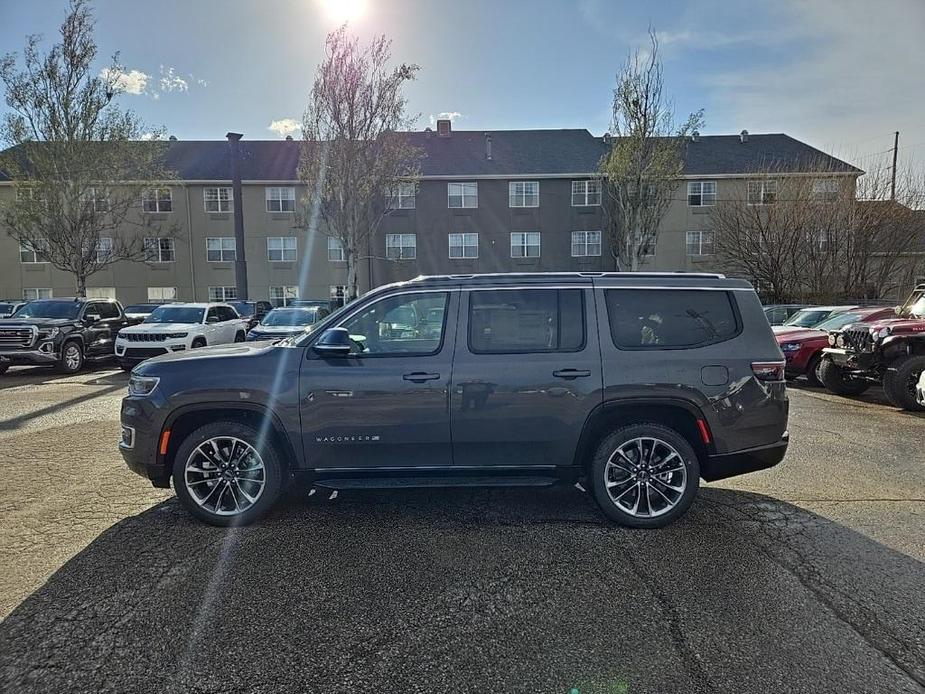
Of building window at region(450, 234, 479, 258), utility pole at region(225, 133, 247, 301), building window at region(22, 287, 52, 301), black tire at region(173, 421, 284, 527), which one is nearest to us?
black tire at region(173, 421, 284, 527)

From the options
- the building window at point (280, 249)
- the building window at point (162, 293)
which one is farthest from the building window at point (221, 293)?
the building window at point (280, 249)

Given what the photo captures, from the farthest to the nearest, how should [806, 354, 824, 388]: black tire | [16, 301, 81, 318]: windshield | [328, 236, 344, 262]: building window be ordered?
1. [328, 236, 344, 262]: building window
2. [16, 301, 81, 318]: windshield
3. [806, 354, 824, 388]: black tire

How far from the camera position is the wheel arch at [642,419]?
406 centimetres

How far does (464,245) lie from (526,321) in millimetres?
29600

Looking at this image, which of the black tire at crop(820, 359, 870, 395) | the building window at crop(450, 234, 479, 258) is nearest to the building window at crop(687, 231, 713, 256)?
the building window at crop(450, 234, 479, 258)

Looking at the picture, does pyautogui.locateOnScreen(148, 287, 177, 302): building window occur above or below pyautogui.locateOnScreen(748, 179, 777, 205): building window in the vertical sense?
below

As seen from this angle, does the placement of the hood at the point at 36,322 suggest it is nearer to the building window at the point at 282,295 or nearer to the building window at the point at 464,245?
the building window at the point at 282,295

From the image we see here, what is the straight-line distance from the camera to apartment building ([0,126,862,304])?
3266 centimetres

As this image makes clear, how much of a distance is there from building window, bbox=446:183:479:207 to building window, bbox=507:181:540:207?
82.5 inches

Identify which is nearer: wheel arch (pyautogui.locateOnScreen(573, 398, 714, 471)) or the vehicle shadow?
the vehicle shadow

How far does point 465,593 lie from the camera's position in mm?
3238

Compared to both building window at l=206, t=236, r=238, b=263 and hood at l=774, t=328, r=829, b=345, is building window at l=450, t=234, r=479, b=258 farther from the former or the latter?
hood at l=774, t=328, r=829, b=345

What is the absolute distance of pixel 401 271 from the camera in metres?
A: 33.3

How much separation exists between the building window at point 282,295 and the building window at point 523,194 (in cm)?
1460
